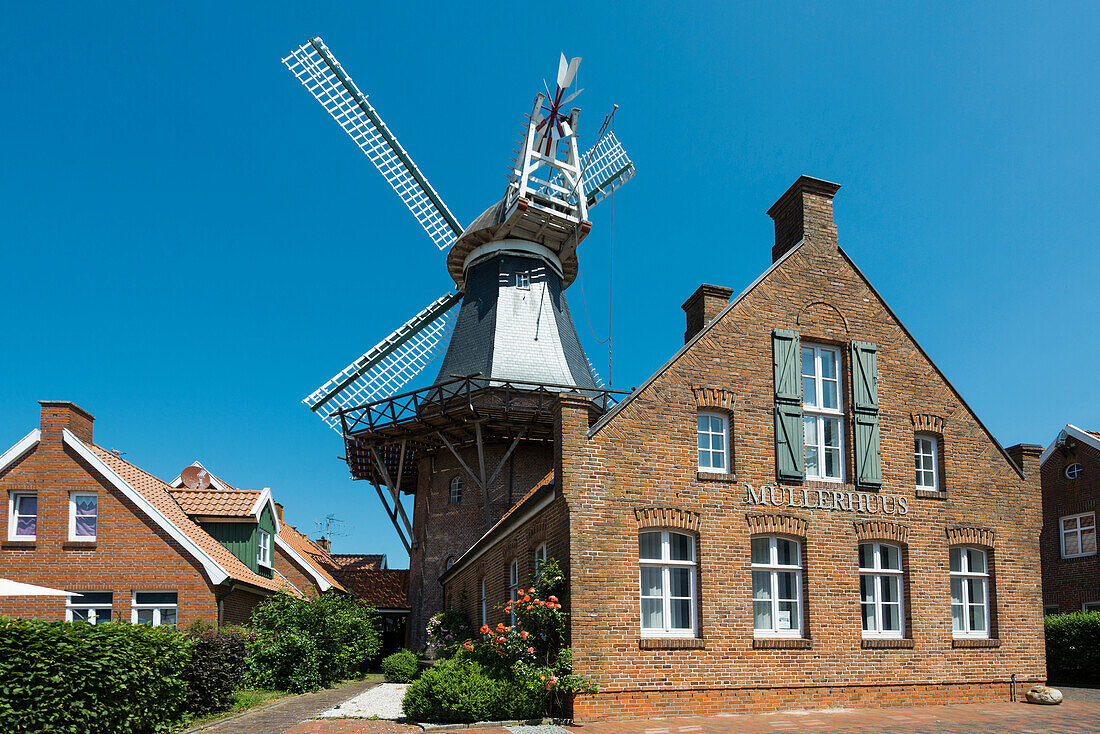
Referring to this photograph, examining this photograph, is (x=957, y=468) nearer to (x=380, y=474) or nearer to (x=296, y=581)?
(x=380, y=474)

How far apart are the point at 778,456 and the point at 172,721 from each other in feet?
36.7

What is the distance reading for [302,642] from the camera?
71.0 ft

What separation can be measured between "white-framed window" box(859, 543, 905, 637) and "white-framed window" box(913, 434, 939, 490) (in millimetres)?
1704

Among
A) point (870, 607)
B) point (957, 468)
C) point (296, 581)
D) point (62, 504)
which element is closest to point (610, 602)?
point (870, 607)

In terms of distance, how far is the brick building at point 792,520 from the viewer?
15.4 meters

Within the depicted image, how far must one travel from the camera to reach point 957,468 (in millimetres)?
18578

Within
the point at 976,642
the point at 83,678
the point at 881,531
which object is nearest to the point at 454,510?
the point at 881,531

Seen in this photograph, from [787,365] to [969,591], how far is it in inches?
234

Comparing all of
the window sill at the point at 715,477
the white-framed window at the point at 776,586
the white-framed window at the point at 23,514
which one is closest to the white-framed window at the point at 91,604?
the white-framed window at the point at 23,514

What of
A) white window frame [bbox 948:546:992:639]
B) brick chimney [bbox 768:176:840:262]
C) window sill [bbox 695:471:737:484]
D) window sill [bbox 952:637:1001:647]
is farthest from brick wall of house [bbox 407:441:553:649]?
window sill [bbox 952:637:1001:647]

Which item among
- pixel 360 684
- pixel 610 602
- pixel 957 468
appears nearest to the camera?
pixel 610 602

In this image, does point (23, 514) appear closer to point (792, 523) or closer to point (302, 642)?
point (302, 642)

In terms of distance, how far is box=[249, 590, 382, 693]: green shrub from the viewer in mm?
21328

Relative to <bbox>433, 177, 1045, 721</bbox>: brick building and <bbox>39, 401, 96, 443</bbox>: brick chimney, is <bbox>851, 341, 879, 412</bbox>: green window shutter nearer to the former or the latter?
<bbox>433, 177, 1045, 721</bbox>: brick building
